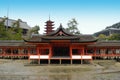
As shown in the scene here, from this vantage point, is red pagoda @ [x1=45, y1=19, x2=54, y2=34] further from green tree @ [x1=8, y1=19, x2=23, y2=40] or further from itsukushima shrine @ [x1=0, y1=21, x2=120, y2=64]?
itsukushima shrine @ [x1=0, y1=21, x2=120, y2=64]

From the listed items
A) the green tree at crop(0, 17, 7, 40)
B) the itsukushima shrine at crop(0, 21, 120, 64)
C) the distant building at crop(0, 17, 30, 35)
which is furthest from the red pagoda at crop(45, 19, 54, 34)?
the itsukushima shrine at crop(0, 21, 120, 64)

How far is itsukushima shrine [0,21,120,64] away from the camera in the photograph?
34.0 metres

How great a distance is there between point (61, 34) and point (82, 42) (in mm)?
3558

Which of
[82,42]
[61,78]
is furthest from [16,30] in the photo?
[61,78]

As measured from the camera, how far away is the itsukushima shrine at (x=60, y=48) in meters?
34.0

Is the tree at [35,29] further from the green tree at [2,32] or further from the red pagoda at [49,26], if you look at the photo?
the green tree at [2,32]

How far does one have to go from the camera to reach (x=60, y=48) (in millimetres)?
38438

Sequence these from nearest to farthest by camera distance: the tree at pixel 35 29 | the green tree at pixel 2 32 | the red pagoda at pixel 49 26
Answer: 1. the green tree at pixel 2 32
2. the red pagoda at pixel 49 26
3. the tree at pixel 35 29

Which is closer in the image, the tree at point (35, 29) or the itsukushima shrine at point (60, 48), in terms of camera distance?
the itsukushima shrine at point (60, 48)

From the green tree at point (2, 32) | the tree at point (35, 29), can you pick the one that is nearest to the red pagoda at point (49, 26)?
the tree at point (35, 29)

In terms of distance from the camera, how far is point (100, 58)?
4219cm

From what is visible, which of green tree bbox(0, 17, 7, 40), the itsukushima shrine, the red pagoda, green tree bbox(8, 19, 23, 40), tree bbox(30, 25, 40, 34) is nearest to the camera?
the itsukushima shrine

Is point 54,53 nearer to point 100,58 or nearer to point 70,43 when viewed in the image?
point 70,43

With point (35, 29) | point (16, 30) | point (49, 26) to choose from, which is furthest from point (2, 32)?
point (35, 29)
